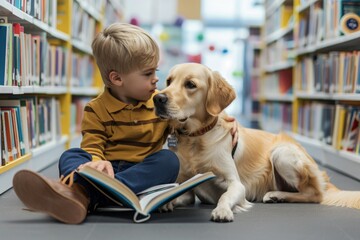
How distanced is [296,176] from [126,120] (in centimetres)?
81

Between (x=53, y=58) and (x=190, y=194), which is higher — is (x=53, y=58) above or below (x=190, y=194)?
above

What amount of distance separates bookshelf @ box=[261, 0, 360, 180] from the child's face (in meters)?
1.52

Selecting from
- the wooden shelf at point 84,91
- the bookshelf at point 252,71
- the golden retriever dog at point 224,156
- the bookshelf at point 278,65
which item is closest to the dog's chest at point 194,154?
the golden retriever dog at point 224,156

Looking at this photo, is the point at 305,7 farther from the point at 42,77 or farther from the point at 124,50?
the point at 124,50

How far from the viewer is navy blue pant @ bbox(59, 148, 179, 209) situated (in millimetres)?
1907

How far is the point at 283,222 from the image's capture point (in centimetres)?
186

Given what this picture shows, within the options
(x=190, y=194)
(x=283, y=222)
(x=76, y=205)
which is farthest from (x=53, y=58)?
(x=283, y=222)

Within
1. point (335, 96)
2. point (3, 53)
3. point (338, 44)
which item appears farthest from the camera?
point (338, 44)

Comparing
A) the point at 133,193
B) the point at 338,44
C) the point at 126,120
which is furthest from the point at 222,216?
the point at 338,44

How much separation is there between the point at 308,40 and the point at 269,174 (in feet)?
8.72

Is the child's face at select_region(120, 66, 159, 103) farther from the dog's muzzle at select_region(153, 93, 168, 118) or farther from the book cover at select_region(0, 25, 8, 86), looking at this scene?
the book cover at select_region(0, 25, 8, 86)

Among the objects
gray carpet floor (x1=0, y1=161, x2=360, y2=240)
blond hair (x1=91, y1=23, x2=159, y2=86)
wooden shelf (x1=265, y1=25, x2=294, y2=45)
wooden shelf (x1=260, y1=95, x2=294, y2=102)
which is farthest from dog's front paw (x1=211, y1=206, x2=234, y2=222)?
wooden shelf (x1=265, y1=25, x2=294, y2=45)

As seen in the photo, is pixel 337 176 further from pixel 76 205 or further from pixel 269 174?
pixel 76 205

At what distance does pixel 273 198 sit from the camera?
2.25 metres
